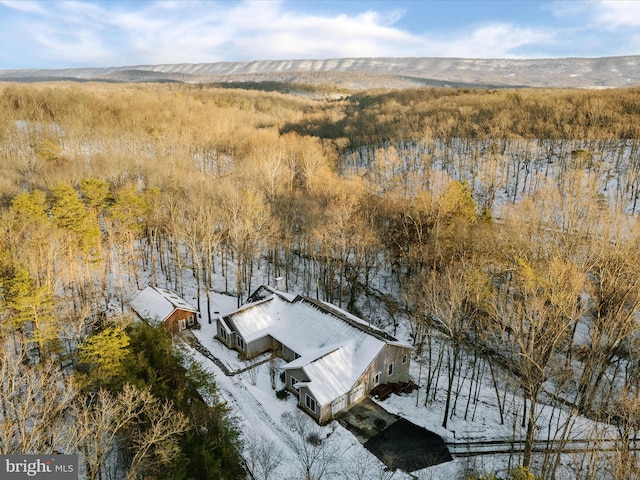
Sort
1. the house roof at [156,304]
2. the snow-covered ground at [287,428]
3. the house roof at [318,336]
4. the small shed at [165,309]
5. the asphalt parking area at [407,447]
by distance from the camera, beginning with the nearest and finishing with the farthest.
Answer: the snow-covered ground at [287,428], the asphalt parking area at [407,447], the house roof at [318,336], the small shed at [165,309], the house roof at [156,304]

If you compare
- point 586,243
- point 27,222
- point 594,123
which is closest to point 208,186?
point 27,222

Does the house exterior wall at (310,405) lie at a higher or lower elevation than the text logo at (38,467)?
lower

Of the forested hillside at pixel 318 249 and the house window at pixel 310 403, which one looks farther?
the house window at pixel 310 403

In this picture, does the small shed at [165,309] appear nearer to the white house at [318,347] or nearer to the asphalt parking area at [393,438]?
the white house at [318,347]

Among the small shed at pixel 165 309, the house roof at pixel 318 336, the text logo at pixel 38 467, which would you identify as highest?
the text logo at pixel 38 467

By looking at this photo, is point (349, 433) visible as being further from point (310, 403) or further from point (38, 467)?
point (38, 467)

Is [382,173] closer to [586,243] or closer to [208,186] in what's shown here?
[208,186]

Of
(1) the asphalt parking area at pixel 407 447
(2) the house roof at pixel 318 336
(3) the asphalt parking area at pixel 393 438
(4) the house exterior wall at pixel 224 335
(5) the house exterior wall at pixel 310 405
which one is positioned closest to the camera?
(1) the asphalt parking area at pixel 407 447

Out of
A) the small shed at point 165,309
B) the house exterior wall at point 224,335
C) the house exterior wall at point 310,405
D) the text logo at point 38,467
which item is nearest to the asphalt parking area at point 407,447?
the house exterior wall at point 310,405
